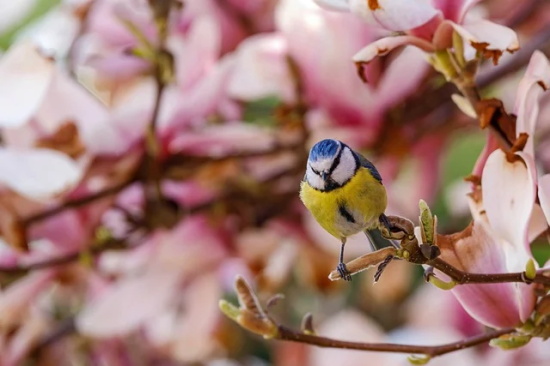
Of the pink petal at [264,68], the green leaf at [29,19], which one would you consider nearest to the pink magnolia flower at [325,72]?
the pink petal at [264,68]

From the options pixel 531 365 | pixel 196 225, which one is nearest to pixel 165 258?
pixel 196 225

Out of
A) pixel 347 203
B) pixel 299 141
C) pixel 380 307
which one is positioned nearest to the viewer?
pixel 347 203

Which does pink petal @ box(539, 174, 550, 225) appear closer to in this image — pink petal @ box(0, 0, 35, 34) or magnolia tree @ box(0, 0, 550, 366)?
magnolia tree @ box(0, 0, 550, 366)

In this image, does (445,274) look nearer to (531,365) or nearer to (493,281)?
(493,281)

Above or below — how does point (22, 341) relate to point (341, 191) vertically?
below

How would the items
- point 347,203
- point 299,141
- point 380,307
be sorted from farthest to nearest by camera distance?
point 380,307
point 299,141
point 347,203

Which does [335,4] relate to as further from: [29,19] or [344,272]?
[29,19]

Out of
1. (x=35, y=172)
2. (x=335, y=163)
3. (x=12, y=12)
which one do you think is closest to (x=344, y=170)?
(x=335, y=163)
